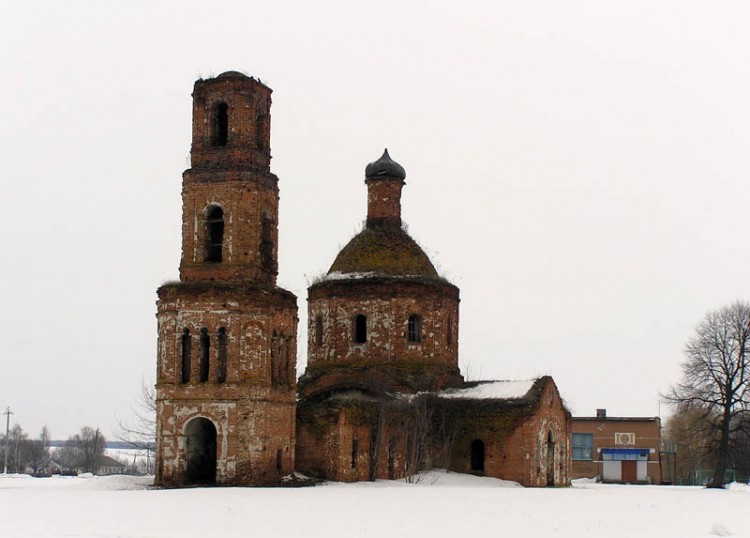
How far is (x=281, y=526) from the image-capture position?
21156 millimetres

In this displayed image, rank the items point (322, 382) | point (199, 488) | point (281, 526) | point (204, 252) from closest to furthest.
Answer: point (281, 526) → point (199, 488) → point (204, 252) → point (322, 382)

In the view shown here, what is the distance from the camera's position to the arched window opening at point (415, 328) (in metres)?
40.7

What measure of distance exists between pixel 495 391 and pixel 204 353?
12019mm

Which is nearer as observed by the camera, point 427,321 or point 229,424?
point 229,424

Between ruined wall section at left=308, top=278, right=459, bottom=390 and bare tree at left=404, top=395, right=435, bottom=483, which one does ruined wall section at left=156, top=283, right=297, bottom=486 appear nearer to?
bare tree at left=404, top=395, right=435, bottom=483

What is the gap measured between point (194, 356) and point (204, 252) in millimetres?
3280

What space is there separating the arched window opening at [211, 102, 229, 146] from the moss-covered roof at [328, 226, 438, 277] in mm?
9572

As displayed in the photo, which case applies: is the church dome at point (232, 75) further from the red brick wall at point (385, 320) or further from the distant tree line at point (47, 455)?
the distant tree line at point (47, 455)

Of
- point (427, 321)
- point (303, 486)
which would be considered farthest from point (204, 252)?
point (427, 321)

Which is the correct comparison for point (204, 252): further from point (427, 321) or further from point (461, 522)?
point (461, 522)

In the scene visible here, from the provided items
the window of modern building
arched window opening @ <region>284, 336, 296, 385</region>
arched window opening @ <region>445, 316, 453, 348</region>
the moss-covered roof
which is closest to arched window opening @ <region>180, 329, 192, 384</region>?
arched window opening @ <region>284, 336, 296, 385</region>

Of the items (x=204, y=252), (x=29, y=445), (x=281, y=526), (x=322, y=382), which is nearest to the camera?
(x=281, y=526)

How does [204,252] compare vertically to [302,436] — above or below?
above

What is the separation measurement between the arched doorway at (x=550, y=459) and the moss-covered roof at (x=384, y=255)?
7.57 m
